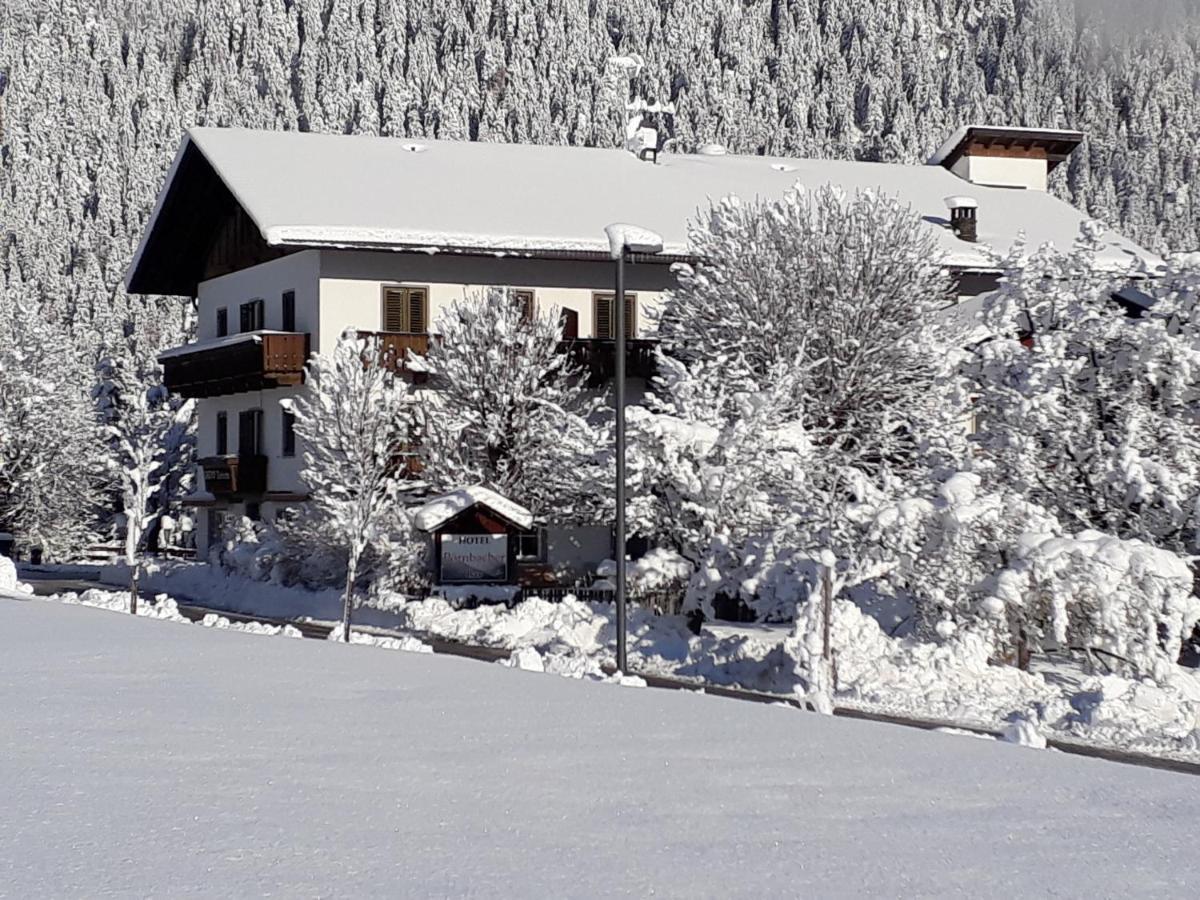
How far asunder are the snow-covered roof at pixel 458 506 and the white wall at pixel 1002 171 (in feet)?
87.0

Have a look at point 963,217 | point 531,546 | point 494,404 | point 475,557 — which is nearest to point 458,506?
point 475,557

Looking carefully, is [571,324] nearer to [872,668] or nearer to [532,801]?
[872,668]

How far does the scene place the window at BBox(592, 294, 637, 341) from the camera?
42.5 meters

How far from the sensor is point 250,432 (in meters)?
44.9

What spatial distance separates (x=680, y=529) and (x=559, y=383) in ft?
24.2

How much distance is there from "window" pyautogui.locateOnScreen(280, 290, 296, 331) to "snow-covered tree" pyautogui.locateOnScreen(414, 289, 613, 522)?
5551mm

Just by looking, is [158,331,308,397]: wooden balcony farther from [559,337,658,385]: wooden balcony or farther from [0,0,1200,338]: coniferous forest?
[0,0,1200,338]: coniferous forest

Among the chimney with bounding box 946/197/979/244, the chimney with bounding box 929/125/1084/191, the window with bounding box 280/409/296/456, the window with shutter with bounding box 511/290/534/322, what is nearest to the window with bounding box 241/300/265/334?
the window with bounding box 280/409/296/456

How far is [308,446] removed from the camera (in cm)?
3950

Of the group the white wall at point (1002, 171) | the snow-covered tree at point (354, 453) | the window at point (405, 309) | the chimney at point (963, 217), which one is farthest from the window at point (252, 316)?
the white wall at point (1002, 171)

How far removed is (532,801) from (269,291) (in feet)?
120

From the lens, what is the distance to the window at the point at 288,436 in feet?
138

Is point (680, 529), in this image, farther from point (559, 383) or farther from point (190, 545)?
point (190, 545)

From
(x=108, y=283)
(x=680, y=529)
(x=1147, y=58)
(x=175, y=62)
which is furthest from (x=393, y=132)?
(x=680, y=529)
